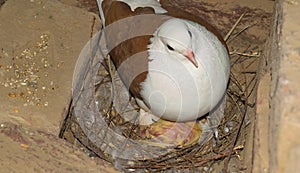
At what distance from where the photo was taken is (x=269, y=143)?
86.2 inches

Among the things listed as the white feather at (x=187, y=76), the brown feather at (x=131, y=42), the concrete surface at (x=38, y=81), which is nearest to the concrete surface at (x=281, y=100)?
the white feather at (x=187, y=76)

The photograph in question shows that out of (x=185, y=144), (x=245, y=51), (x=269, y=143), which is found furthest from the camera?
(x=245, y=51)

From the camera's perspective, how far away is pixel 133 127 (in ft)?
11.2

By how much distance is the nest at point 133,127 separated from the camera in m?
3.18

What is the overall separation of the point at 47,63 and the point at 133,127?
652 mm

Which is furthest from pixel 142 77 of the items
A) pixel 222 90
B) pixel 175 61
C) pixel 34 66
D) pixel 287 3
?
pixel 287 3

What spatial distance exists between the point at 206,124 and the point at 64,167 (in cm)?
96

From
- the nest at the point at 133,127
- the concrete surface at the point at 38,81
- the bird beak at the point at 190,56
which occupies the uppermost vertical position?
the bird beak at the point at 190,56

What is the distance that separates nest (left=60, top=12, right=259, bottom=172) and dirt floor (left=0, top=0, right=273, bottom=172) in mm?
96

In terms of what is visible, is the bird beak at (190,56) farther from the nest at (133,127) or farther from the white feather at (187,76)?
the nest at (133,127)

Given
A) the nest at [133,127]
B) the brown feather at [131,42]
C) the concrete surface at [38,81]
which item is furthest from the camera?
the nest at [133,127]

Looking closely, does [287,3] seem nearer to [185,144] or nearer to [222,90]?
[222,90]

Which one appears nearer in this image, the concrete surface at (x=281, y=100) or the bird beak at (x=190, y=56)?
the concrete surface at (x=281, y=100)

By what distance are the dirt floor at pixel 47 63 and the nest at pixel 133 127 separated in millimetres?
96
